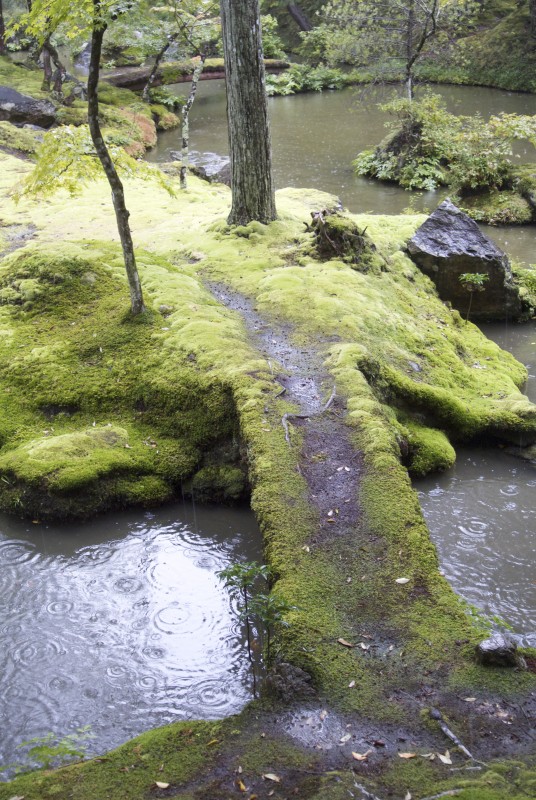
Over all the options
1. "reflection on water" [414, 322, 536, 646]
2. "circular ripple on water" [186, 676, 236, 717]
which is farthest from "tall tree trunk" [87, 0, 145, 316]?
"circular ripple on water" [186, 676, 236, 717]

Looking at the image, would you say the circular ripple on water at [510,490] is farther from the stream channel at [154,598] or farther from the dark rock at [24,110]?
the dark rock at [24,110]

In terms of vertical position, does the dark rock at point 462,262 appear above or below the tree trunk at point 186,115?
below

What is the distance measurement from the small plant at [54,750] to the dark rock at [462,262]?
32.1ft

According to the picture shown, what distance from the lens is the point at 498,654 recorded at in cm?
470

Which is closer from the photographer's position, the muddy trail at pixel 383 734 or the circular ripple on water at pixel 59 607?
the muddy trail at pixel 383 734

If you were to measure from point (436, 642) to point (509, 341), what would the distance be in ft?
26.6

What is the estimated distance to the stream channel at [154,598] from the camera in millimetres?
5203

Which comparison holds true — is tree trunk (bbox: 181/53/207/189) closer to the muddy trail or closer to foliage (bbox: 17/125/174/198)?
foliage (bbox: 17/125/174/198)

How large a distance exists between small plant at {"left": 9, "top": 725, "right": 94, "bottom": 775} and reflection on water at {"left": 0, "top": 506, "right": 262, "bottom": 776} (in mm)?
68

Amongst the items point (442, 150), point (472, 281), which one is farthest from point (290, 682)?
point (442, 150)

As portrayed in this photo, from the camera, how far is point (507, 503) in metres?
7.46

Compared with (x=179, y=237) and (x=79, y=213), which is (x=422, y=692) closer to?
(x=179, y=237)

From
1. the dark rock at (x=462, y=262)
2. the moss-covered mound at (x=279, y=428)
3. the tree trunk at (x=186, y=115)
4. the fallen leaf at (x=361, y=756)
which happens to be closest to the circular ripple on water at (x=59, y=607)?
the moss-covered mound at (x=279, y=428)

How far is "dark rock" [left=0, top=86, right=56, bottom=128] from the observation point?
931 inches
